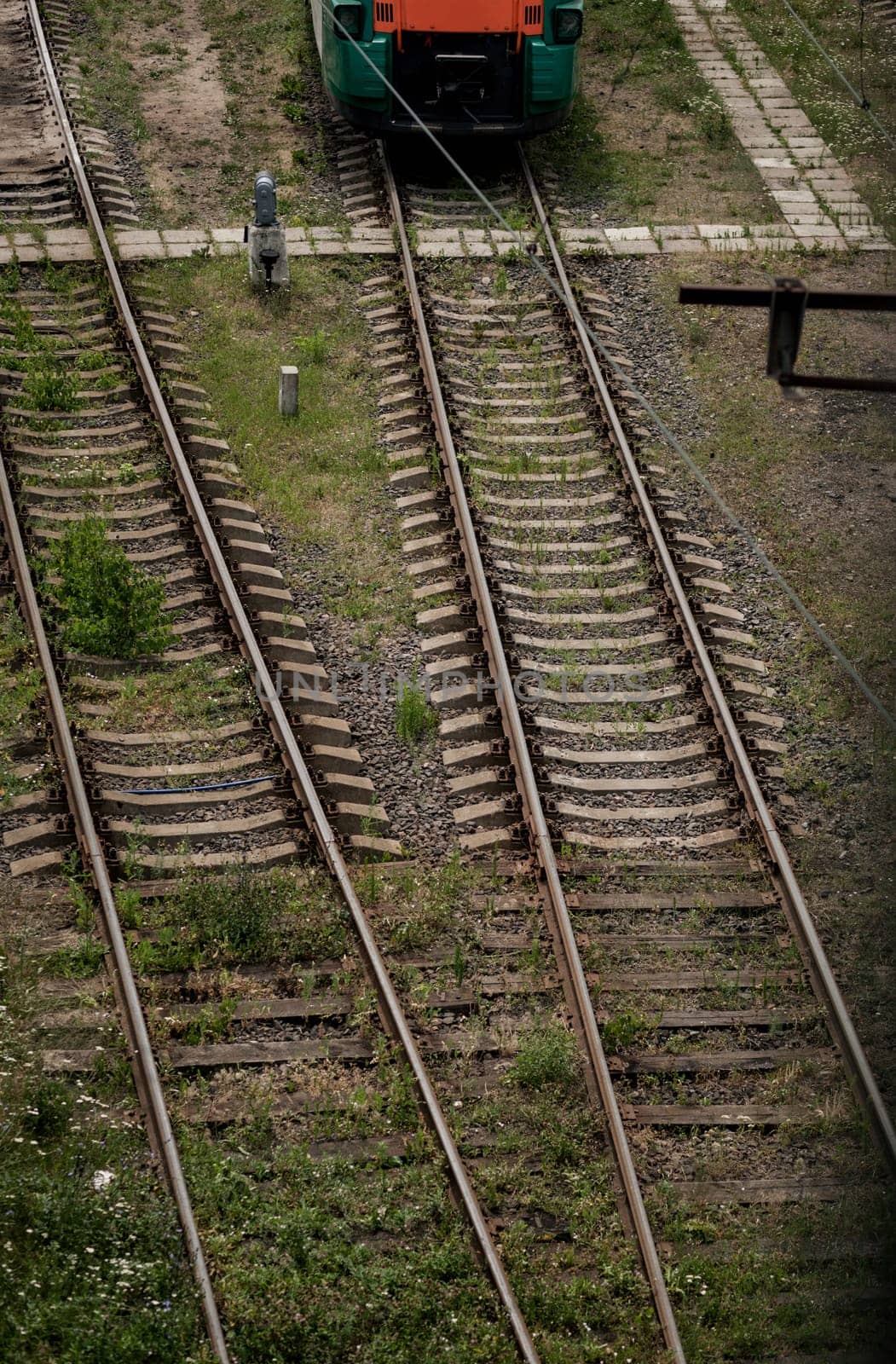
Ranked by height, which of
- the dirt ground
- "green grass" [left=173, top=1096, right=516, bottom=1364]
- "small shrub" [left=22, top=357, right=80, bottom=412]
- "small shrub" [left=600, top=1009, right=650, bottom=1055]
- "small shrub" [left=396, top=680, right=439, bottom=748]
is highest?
the dirt ground

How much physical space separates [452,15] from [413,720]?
8249mm

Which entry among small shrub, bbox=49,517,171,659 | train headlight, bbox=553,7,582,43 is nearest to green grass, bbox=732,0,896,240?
train headlight, bbox=553,7,582,43

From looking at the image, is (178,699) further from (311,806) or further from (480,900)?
(480,900)

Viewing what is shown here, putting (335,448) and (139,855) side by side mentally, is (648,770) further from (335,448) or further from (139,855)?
(335,448)

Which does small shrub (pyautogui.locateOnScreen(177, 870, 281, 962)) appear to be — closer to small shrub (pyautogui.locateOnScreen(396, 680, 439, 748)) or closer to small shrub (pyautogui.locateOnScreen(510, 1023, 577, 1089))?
small shrub (pyautogui.locateOnScreen(510, 1023, 577, 1089))

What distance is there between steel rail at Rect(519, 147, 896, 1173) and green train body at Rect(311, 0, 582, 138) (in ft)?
10.4

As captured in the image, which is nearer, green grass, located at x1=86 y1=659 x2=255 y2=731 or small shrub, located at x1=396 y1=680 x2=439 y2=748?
green grass, located at x1=86 y1=659 x2=255 y2=731

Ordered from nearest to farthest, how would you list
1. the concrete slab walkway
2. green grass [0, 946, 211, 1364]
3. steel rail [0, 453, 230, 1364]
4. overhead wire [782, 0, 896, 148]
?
green grass [0, 946, 211, 1364], steel rail [0, 453, 230, 1364], the concrete slab walkway, overhead wire [782, 0, 896, 148]

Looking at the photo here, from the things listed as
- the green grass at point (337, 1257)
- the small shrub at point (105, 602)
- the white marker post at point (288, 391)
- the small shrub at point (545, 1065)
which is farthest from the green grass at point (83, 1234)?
the white marker post at point (288, 391)

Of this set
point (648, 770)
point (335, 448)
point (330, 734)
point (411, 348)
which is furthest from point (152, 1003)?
point (411, 348)

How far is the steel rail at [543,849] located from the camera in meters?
7.48

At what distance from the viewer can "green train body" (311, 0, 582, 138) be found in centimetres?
1584

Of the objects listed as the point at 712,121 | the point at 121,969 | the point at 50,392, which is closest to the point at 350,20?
the point at 712,121

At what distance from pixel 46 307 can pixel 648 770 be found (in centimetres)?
747
